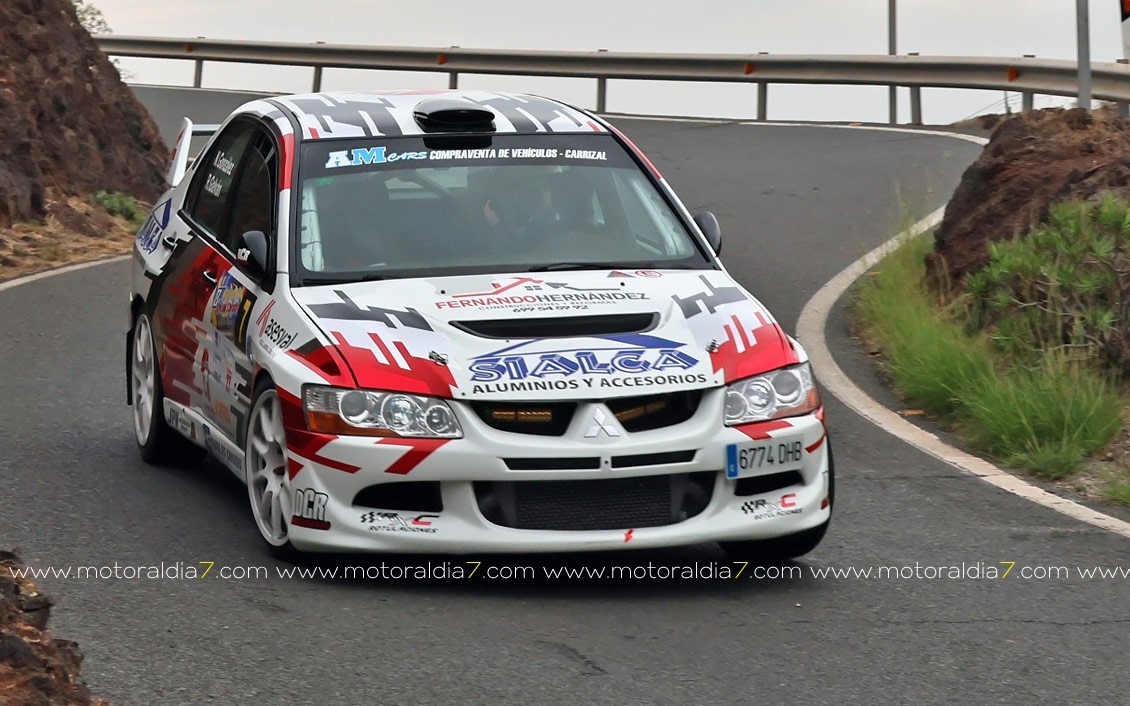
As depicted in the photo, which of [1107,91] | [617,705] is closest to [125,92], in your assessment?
[1107,91]

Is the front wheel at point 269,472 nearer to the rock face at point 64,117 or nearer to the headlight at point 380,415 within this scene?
the headlight at point 380,415

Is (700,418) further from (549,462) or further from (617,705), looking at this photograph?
(617,705)

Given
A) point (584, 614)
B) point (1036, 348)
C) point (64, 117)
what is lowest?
point (584, 614)

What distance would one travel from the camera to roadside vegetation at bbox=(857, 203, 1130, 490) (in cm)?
904

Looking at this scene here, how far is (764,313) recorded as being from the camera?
681cm

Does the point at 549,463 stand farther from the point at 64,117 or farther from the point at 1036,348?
the point at 64,117

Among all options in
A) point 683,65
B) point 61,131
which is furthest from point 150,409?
point 683,65

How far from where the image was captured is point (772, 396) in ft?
21.1

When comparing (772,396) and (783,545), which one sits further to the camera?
(783,545)

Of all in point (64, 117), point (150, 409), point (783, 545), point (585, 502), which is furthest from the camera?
point (64, 117)

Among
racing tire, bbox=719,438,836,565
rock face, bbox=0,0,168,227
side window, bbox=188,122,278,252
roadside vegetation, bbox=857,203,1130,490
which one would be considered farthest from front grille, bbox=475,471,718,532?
rock face, bbox=0,0,168,227

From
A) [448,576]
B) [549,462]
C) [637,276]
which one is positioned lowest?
[448,576]

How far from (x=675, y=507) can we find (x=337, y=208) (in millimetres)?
1918

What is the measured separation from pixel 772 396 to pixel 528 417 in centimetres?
87
